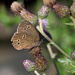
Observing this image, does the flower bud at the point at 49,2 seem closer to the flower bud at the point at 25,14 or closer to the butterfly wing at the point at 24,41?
the flower bud at the point at 25,14

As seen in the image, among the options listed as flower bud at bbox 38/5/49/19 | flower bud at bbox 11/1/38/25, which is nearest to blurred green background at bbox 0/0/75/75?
flower bud at bbox 38/5/49/19

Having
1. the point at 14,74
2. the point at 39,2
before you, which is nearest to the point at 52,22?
the point at 39,2

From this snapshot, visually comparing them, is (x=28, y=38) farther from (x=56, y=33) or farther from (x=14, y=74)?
(x=14, y=74)

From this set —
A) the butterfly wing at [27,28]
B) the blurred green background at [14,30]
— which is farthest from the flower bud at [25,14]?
the blurred green background at [14,30]

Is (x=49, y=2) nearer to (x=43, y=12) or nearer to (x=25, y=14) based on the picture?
(x=43, y=12)

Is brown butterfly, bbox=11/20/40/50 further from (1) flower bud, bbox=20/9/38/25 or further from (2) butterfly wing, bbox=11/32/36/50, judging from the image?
(1) flower bud, bbox=20/9/38/25

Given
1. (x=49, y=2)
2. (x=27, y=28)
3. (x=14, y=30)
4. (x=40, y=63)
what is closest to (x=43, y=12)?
(x=49, y=2)
